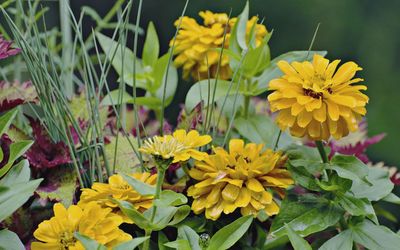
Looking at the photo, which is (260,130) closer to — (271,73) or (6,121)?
(271,73)

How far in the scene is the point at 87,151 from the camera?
61cm

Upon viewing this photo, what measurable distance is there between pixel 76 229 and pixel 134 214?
1.7 inches

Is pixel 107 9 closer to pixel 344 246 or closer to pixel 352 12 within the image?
pixel 352 12

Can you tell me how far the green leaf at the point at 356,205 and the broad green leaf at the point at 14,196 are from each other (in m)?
0.24

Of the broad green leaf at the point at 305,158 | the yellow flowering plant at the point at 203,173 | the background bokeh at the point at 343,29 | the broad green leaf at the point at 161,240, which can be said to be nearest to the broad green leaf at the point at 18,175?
the yellow flowering plant at the point at 203,173

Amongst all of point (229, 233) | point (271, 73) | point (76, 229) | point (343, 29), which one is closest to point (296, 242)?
point (229, 233)

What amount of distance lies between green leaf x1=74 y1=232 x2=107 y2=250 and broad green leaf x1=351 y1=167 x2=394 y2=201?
0.78ft

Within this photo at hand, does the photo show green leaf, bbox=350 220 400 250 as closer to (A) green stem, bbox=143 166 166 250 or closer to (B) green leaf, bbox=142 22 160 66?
(A) green stem, bbox=143 166 166 250

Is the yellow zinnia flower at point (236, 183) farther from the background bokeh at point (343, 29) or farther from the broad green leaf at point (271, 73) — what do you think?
the background bokeh at point (343, 29)

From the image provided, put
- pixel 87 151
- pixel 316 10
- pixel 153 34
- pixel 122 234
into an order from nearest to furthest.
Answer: pixel 122 234 → pixel 87 151 → pixel 153 34 → pixel 316 10

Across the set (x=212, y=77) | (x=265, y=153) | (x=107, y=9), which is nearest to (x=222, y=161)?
(x=265, y=153)

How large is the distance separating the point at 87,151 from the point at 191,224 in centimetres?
13

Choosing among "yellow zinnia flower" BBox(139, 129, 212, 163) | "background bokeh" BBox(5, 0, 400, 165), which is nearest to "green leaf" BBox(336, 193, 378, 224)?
"yellow zinnia flower" BBox(139, 129, 212, 163)

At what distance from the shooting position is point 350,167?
55cm
